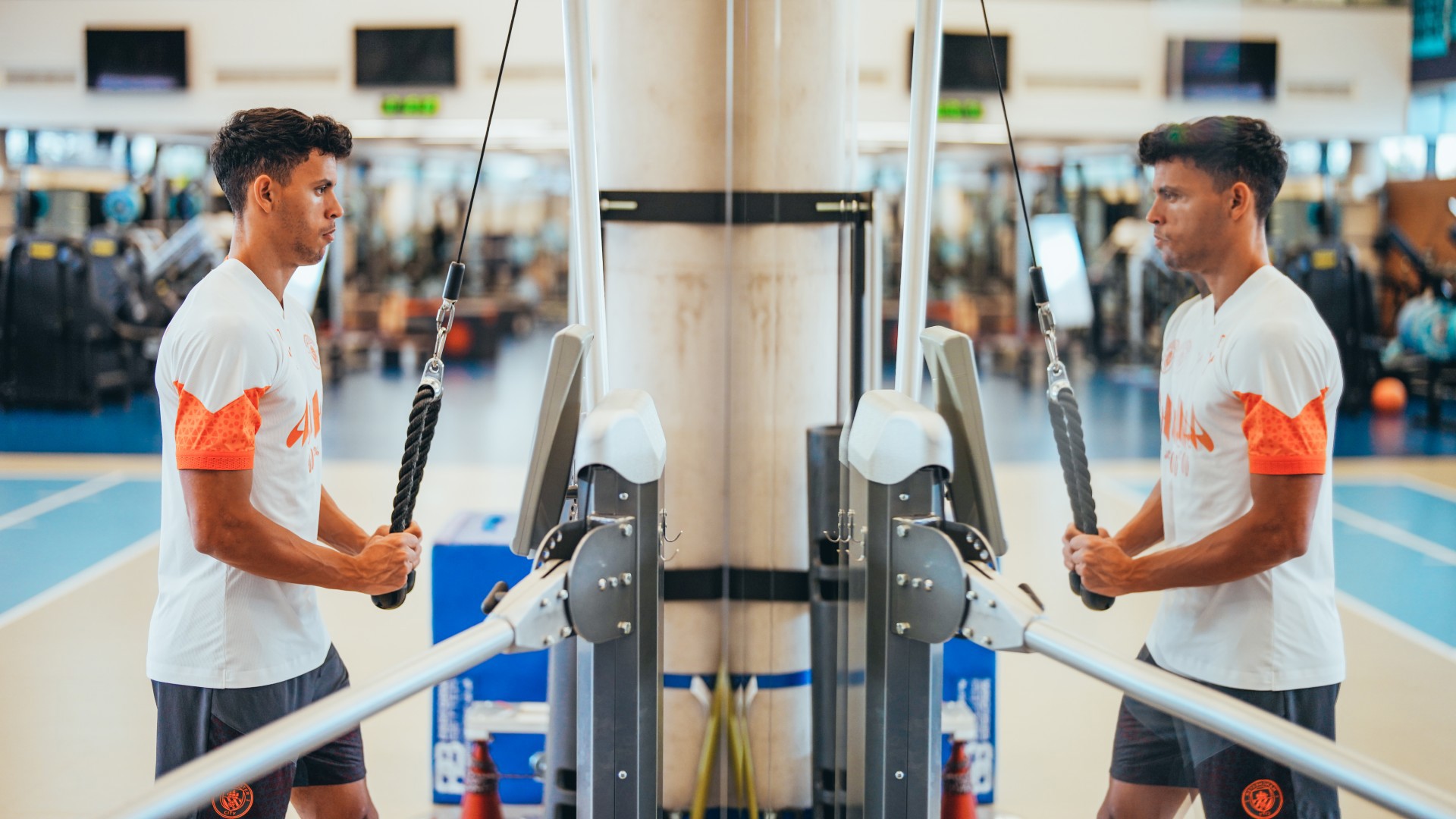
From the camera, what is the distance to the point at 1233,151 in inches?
43.5

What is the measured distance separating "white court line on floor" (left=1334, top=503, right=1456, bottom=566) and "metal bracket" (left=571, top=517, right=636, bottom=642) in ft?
2.64

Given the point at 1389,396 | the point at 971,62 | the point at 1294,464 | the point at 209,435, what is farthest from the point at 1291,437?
the point at 209,435

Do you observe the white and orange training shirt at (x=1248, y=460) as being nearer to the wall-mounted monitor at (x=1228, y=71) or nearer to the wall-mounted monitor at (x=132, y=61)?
the wall-mounted monitor at (x=1228, y=71)

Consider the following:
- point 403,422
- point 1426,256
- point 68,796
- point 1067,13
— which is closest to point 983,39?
point 1067,13

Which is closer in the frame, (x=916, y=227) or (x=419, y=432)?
(x=419, y=432)

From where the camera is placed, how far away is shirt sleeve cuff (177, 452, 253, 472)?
1.37 m

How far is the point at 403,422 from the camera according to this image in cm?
820

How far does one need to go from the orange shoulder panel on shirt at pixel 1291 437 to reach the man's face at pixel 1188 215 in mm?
144

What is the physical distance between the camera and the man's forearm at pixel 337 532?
162cm

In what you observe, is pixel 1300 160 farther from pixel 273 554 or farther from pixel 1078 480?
pixel 273 554

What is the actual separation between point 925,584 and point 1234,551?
33cm

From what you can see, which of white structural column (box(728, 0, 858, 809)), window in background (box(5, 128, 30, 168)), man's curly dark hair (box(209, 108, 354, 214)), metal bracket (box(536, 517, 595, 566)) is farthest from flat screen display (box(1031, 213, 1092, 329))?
window in background (box(5, 128, 30, 168))

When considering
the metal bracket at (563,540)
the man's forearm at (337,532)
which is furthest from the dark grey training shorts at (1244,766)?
the man's forearm at (337,532)

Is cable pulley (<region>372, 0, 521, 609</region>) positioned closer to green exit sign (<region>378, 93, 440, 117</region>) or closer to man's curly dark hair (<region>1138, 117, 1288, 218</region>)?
green exit sign (<region>378, 93, 440, 117</region>)
